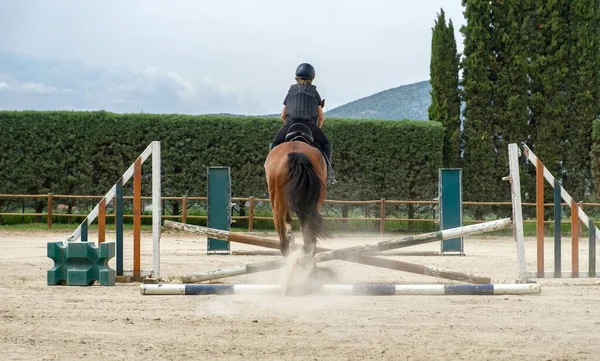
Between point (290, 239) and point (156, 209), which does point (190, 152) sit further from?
point (290, 239)

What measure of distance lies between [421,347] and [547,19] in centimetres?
1975

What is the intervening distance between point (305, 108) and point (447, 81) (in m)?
15.2

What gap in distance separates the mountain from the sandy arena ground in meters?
95.2

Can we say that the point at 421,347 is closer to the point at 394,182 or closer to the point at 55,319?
the point at 55,319

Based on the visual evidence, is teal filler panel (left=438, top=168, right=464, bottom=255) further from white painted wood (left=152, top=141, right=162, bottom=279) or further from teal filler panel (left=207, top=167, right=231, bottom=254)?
white painted wood (left=152, top=141, right=162, bottom=279)

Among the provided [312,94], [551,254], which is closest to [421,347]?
[312,94]

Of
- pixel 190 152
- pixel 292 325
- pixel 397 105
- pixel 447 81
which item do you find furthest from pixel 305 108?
pixel 397 105

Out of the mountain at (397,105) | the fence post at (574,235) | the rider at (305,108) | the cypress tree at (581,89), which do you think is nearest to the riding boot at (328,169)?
the rider at (305,108)

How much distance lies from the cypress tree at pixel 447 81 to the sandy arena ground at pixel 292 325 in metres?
13.7

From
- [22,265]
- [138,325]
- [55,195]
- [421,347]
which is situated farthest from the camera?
[55,195]

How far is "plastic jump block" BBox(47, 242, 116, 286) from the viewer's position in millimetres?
9172

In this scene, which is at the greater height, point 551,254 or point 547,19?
point 547,19

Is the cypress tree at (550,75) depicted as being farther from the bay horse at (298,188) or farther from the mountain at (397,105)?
the mountain at (397,105)

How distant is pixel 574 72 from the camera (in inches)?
921
